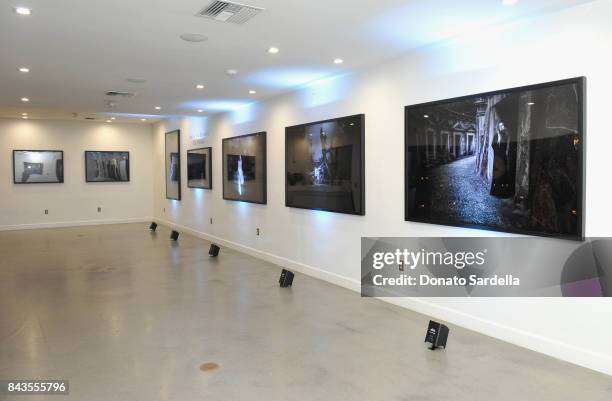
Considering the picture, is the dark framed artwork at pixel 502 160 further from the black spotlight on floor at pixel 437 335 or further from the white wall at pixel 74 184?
the white wall at pixel 74 184

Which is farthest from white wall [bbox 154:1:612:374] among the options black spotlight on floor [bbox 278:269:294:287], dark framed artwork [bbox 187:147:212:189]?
dark framed artwork [bbox 187:147:212:189]

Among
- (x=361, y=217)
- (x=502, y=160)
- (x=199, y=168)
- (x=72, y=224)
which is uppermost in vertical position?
(x=199, y=168)

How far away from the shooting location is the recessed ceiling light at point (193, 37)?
14.7ft

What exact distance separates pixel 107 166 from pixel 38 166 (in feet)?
5.78

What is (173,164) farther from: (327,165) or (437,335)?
(437,335)

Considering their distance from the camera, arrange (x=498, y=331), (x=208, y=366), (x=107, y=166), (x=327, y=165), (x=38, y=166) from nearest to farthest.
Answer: (x=208, y=366) < (x=498, y=331) < (x=327, y=165) < (x=38, y=166) < (x=107, y=166)

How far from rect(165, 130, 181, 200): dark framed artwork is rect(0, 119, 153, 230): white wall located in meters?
1.62

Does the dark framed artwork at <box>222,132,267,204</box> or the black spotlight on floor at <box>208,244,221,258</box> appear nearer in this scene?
the dark framed artwork at <box>222,132,267,204</box>

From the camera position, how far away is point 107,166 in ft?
44.5

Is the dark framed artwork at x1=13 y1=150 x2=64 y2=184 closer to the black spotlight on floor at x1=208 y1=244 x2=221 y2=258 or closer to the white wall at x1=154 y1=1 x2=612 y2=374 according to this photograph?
the white wall at x1=154 y1=1 x2=612 y2=374

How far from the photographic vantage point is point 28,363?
3.77m

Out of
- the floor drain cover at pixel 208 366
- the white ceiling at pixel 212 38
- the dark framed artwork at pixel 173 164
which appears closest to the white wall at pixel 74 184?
the dark framed artwork at pixel 173 164

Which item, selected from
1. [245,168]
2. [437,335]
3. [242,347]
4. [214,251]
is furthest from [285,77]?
[437,335]

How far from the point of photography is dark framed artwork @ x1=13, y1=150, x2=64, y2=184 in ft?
40.5
